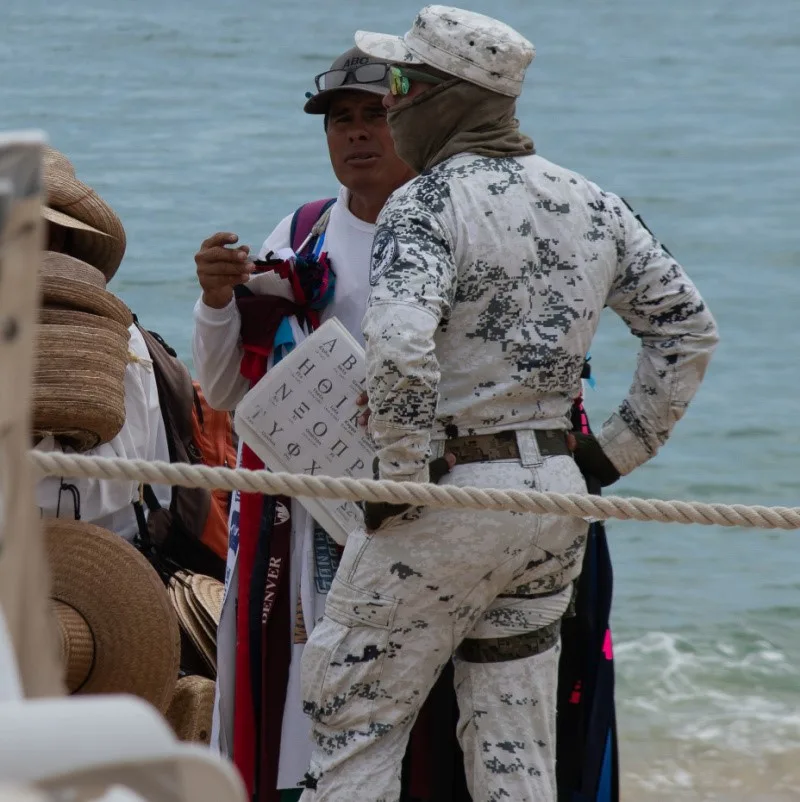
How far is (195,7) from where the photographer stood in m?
20.8

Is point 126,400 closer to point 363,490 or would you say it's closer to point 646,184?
point 363,490

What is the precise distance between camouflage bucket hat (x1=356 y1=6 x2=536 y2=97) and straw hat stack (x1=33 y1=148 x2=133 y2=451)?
1.13m

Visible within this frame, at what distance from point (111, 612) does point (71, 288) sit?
730 millimetres

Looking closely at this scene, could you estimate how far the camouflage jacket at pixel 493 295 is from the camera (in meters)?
2.92

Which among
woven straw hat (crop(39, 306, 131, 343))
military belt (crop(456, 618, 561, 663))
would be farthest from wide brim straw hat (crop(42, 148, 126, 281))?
military belt (crop(456, 618, 561, 663))

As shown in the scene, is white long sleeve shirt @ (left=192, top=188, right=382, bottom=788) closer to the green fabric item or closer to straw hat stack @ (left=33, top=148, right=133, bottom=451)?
straw hat stack @ (left=33, top=148, right=133, bottom=451)

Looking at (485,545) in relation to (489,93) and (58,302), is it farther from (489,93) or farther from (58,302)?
(58,302)

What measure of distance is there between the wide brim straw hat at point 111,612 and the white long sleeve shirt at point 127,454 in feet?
0.53

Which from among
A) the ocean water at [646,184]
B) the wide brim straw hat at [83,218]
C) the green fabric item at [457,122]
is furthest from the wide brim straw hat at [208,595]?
the ocean water at [646,184]

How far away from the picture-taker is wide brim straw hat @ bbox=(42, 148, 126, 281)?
4.17 meters

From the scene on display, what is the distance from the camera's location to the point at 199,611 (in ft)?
13.3

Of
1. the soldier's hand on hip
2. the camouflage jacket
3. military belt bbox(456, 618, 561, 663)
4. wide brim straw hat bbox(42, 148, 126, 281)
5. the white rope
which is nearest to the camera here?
the white rope

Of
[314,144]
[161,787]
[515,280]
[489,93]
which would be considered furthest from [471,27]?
[314,144]

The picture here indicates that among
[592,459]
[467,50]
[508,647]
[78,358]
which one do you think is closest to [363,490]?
[508,647]
